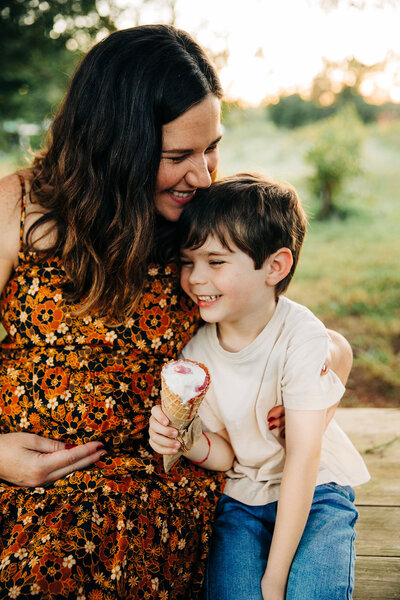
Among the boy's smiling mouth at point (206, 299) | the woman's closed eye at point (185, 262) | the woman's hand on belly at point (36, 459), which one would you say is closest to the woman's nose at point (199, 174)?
the woman's closed eye at point (185, 262)

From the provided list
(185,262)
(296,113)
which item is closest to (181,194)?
(185,262)

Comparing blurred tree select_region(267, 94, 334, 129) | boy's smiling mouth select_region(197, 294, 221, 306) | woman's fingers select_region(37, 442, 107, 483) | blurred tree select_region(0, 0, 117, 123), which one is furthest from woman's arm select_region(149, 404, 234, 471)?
blurred tree select_region(267, 94, 334, 129)

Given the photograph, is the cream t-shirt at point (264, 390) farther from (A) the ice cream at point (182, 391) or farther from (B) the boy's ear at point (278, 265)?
(A) the ice cream at point (182, 391)

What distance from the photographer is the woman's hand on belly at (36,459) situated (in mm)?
1664

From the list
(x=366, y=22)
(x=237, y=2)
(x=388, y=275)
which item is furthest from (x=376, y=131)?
(x=237, y=2)

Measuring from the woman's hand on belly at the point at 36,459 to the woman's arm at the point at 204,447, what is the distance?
0.87 ft

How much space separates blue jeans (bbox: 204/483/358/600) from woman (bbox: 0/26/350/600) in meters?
0.06

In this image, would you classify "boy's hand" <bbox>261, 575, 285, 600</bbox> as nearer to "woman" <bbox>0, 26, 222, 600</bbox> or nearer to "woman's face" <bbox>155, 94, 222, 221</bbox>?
"woman" <bbox>0, 26, 222, 600</bbox>

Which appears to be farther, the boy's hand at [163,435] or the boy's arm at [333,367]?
the boy's arm at [333,367]

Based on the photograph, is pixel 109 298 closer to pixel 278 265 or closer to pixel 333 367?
pixel 278 265

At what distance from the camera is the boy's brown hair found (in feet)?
5.64

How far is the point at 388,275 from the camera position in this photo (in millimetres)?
6434

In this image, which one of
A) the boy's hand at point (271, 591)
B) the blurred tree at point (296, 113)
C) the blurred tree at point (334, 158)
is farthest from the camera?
the blurred tree at point (296, 113)

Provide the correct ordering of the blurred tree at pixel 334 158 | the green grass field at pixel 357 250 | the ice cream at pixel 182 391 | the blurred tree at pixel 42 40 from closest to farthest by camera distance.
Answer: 1. the ice cream at pixel 182 391
2. the blurred tree at pixel 42 40
3. the green grass field at pixel 357 250
4. the blurred tree at pixel 334 158
